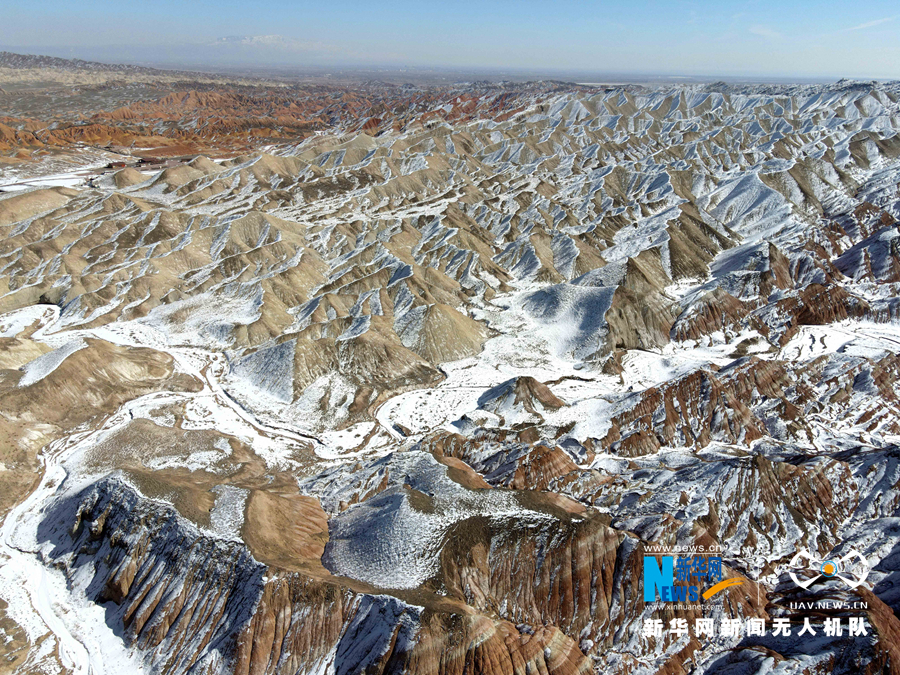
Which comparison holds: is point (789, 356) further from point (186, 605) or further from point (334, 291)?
point (186, 605)

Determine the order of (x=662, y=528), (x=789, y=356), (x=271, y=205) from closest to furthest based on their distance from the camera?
1. (x=662, y=528)
2. (x=789, y=356)
3. (x=271, y=205)

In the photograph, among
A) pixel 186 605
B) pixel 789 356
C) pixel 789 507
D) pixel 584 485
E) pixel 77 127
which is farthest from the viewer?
pixel 77 127

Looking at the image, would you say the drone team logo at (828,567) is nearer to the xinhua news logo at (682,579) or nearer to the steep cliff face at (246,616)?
the xinhua news logo at (682,579)

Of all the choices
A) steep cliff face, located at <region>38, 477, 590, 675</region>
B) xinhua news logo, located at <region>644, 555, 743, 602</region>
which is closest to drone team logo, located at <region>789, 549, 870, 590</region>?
xinhua news logo, located at <region>644, 555, 743, 602</region>

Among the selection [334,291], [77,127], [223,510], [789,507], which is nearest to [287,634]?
[223,510]

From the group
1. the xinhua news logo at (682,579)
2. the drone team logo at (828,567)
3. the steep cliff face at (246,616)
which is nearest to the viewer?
the steep cliff face at (246,616)

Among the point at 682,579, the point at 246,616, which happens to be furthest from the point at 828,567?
the point at 246,616

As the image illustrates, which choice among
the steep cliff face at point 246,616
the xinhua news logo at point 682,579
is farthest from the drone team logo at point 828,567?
the steep cliff face at point 246,616
